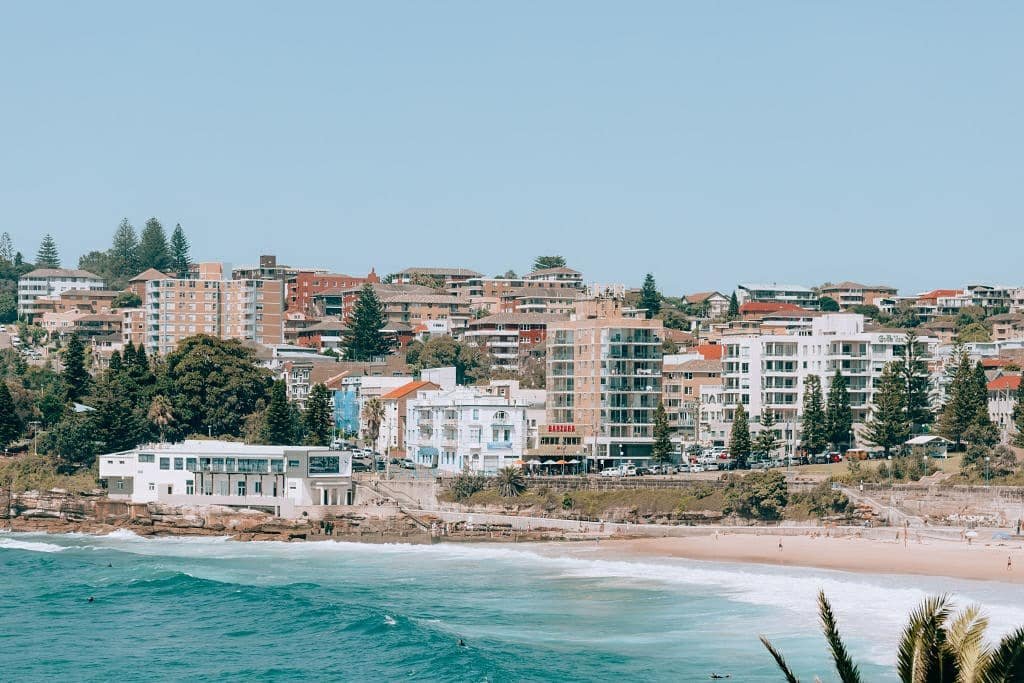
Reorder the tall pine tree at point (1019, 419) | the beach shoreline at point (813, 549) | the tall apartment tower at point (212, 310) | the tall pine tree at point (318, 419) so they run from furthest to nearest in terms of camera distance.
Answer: the tall apartment tower at point (212, 310) < the tall pine tree at point (318, 419) < the tall pine tree at point (1019, 419) < the beach shoreline at point (813, 549)

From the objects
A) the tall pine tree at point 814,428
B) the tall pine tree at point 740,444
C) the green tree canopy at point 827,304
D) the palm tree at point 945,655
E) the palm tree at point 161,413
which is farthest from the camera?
the green tree canopy at point 827,304

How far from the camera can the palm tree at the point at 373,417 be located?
11250 cm

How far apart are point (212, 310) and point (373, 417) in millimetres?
63065

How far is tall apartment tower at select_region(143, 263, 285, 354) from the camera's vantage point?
6614 inches

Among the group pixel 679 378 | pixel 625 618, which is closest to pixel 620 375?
pixel 679 378

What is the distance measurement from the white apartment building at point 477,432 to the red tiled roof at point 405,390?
11.0 m

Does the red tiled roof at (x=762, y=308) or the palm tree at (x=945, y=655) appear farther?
the red tiled roof at (x=762, y=308)

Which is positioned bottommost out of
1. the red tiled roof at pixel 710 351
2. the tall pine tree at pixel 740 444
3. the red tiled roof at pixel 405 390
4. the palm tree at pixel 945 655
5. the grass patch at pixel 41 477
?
the grass patch at pixel 41 477

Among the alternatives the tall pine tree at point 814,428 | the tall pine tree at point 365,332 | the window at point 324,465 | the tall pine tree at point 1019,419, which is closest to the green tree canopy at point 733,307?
the tall pine tree at point 365,332

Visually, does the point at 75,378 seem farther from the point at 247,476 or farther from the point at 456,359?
the point at 456,359

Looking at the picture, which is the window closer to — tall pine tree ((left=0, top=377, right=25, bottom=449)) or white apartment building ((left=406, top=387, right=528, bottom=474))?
white apartment building ((left=406, top=387, right=528, bottom=474))

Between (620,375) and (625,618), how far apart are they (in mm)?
44960

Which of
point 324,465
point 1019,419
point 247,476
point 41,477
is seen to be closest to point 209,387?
point 41,477

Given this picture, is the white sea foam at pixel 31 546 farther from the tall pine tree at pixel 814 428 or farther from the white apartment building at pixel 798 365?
the white apartment building at pixel 798 365
